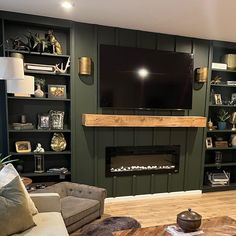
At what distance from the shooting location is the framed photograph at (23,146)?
3.23 metres

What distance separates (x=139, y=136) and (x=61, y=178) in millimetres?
1338

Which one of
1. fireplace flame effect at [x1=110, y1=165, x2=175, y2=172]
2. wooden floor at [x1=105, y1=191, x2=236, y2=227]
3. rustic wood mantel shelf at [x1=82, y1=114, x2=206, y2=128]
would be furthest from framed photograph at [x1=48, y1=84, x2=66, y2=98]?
wooden floor at [x1=105, y1=191, x2=236, y2=227]

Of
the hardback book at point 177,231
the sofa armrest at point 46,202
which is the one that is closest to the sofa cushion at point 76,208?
the sofa armrest at point 46,202

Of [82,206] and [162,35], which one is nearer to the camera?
[82,206]

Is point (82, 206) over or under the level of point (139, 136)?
under

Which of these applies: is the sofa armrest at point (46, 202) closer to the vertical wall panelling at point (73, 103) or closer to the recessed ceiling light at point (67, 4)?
the vertical wall panelling at point (73, 103)

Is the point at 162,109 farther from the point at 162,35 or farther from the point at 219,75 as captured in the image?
the point at 219,75

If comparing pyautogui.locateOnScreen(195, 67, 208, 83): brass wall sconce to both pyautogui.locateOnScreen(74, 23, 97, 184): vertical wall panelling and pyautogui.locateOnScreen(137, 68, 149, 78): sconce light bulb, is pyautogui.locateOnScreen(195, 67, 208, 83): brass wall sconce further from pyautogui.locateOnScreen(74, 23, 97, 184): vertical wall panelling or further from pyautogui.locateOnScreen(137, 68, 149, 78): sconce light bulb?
pyautogui.locateOnScreen(74, 23, 97, 184): vertical wall panelling

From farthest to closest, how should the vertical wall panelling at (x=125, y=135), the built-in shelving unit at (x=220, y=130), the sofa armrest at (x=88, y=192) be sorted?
1. the built-in shelving unit at (x=220, y=130)
2. the vertical wall panelling at (x=125, y=135)
3. the sofa armrest at (x=88, y=192)

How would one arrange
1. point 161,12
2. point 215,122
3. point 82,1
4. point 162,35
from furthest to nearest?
point 215,122
point 162,35
point 161,12
point 82,1

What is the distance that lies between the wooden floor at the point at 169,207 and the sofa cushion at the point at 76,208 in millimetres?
548

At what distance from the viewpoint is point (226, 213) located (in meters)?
3.34

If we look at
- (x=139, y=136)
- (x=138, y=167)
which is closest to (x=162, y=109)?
(x=139, y=136)

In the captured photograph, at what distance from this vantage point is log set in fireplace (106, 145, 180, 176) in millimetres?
3646
